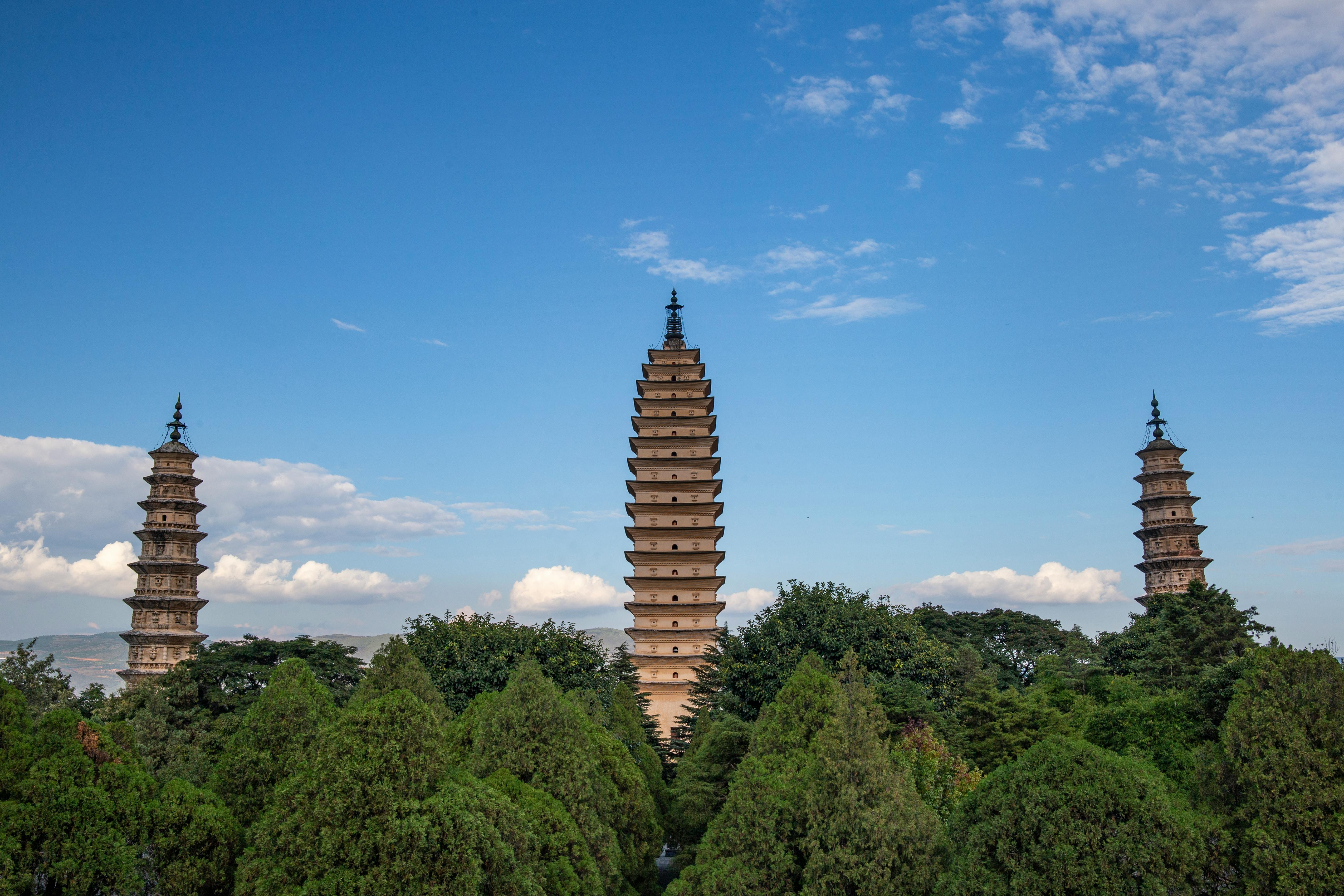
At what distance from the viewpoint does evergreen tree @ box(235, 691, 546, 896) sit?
36.6 feet

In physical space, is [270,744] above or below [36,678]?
below

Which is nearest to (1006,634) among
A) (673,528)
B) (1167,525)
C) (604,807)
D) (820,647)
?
(1167,525)

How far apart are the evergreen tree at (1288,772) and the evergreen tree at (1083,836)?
548 mm

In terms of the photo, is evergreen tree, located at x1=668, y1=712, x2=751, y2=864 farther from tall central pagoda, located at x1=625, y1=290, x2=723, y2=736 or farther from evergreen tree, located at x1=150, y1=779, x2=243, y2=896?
tall central pagoda, located at x1=625, y1=290, x2=723, y2=736

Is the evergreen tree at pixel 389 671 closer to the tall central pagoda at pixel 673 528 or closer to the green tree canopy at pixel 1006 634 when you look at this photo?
the tall central pagoda at pixel 673 528

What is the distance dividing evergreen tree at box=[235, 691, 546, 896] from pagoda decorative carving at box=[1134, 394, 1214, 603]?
46.7 m

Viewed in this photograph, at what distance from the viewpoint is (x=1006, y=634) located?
197 ft

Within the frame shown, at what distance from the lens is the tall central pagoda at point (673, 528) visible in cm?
4797

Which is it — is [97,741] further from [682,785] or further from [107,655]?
[107,655]

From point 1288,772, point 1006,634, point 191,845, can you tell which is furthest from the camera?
point 1006,634

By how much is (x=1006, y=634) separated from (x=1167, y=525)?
13460 millimetres

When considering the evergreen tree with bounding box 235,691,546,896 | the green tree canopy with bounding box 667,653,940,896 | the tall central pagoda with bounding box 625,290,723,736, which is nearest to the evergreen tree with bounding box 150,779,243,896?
the evergreen tree with bounding box 235,691,546,896

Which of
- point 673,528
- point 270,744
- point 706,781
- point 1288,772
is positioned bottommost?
point 706,781

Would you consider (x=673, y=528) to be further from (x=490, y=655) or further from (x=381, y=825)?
(x=381, y=825)
